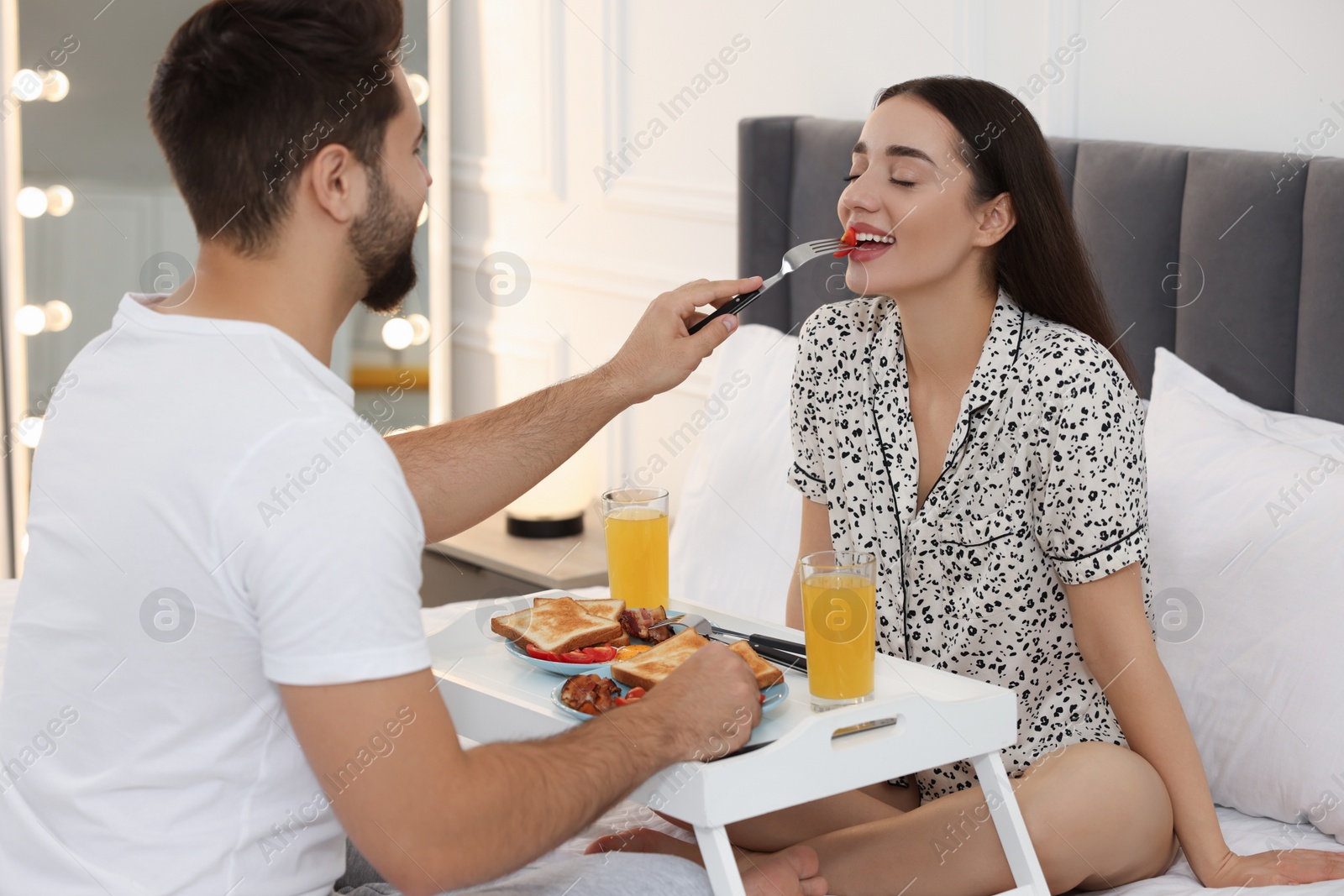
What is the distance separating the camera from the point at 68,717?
1.08 meters

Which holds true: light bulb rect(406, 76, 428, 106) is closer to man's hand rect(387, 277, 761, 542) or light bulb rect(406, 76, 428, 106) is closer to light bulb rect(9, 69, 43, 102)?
light bulb rect(9, 69, 43, 102)

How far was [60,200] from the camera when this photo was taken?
129 inches

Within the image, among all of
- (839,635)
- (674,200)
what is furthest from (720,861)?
(674,200)

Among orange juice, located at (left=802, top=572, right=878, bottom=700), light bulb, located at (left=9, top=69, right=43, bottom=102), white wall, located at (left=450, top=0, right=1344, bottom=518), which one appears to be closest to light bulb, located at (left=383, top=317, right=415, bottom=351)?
white wall, located at (left=450, top=0, right=1344, bottom=518)

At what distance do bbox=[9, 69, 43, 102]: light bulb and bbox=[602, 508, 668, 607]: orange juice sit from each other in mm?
2395

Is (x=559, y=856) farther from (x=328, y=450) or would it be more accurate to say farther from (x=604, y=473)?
(x=604, y=473)

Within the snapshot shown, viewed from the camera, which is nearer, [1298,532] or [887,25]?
[1298,532]

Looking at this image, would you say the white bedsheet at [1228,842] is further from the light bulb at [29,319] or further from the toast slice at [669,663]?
the light bulb at [29,319]

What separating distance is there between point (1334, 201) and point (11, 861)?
165 centimetres

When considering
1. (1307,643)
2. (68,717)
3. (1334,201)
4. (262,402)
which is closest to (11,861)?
(68,717)

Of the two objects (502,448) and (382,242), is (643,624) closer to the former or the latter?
(502,448)

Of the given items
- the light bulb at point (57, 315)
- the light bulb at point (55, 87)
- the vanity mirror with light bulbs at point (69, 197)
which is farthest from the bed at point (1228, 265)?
the light bulb at point (55, 87)

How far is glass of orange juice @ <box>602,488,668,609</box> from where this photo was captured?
1521 mm

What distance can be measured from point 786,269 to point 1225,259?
2.23 ft
